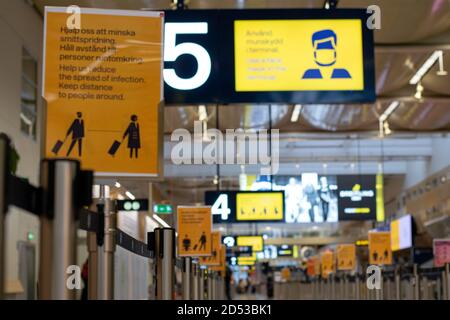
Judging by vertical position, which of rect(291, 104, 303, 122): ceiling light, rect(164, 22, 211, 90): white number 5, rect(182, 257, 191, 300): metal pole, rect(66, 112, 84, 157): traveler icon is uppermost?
rect(291, 104, 303, 122): ceiling light

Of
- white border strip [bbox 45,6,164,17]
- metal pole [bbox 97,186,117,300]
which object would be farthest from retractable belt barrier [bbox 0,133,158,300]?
white border strip [bbox 45,6,164,17]

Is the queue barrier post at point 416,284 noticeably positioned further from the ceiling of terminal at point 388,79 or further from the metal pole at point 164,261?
the metal pole at point 164,261

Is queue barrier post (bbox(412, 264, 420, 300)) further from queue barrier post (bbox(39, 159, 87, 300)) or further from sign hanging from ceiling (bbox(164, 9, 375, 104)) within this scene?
queue barrier post (bbox(39, 159, 87, 300))

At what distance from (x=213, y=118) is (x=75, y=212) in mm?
15678

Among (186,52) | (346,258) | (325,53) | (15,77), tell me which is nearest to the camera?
(186,52)

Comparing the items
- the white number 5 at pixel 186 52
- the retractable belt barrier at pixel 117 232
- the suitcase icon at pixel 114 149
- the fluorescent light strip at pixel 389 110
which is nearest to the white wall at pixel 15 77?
the white number 5 at pixel 186 52

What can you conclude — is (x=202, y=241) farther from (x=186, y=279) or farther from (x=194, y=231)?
(x=186, y=279)

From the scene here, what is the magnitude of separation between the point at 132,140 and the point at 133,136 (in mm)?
26

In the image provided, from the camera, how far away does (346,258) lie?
93.8ft

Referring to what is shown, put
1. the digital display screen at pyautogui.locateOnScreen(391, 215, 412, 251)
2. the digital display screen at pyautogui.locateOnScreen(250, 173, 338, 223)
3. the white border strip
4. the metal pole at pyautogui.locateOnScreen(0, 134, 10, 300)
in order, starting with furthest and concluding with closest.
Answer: the digital display screen at pyautogui.locateOnScreen(391, 215, 412, 251) < the digital display screen at pyautogui.locateOnScreen(250, 173, 338, 223) < the white border strip < the metal pole at pyautogui.locateOnScreen(0, 134, 10, 300)

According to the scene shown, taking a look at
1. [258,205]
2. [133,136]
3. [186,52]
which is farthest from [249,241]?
[133,136]

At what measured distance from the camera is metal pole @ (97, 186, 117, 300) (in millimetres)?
3275

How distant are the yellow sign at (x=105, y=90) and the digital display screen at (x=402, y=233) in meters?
24.4

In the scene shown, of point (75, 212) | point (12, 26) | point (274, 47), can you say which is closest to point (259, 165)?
point (12, 26)
